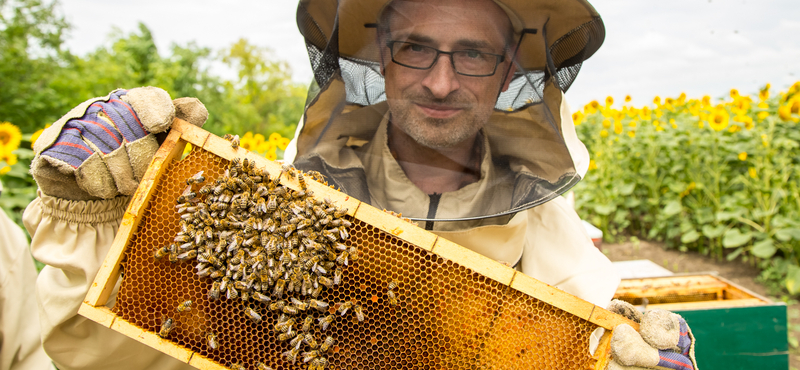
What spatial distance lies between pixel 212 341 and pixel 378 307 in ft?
2.11

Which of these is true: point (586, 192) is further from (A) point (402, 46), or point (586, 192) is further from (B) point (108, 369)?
(B) point (108, 369)

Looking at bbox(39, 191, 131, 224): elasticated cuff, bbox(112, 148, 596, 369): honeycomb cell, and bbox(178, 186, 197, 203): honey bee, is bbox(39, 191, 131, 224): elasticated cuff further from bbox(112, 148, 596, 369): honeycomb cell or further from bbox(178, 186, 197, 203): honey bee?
bbox(178, 186, 197, 203): honey bee

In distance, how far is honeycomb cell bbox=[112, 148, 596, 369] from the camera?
5.31ft

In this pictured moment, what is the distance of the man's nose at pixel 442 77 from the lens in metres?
2.14

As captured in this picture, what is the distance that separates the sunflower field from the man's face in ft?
15.5

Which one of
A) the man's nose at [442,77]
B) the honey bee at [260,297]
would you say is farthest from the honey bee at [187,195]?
the man's nose at [442,77]

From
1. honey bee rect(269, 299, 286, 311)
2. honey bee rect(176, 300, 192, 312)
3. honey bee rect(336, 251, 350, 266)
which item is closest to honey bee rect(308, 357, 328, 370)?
honey bee rect(269, 299, 286, 311)

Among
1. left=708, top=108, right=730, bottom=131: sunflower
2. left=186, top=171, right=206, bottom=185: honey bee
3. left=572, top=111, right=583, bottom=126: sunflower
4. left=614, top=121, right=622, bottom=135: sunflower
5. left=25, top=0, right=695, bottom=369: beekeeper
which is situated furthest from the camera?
left=572, top=111, right=583, bottom=126: sunflower

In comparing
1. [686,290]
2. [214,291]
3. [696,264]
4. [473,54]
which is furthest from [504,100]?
[696,264]

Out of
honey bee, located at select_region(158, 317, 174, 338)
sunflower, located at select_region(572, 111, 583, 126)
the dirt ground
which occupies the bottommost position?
honey bee, located at select_region(158, 317, 174, 338)

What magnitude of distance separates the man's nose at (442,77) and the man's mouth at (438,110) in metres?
0.07

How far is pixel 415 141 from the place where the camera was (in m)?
2.55

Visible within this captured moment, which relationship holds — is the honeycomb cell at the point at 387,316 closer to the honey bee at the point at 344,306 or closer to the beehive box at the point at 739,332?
the honey bee at the point at 344,306

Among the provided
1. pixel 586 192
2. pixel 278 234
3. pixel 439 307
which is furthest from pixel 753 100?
pixel 278 234
